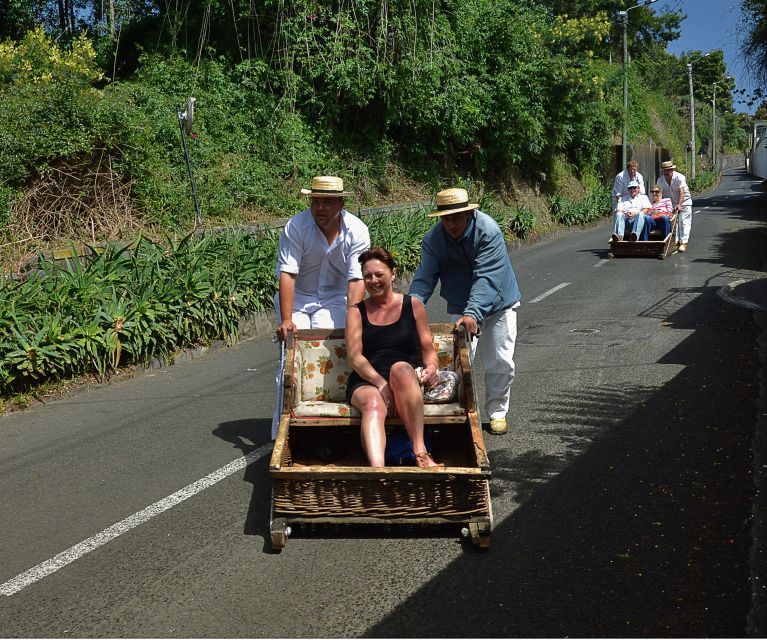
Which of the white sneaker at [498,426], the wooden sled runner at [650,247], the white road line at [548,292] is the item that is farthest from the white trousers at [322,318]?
the wooden sled runner at [650,247]

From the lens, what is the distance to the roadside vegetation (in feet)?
35.0

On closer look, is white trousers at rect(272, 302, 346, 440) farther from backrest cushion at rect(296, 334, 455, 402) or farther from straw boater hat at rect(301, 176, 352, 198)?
straw boater hat at rect(301, 176, 352, 198)

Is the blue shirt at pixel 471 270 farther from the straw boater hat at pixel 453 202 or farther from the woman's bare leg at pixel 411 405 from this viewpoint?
the woman's bare leg at pixel 411 405

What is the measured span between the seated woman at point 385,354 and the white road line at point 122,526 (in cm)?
112

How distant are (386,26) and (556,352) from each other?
13.4m

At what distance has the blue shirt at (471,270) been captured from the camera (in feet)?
21.3

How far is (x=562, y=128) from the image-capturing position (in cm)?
3291

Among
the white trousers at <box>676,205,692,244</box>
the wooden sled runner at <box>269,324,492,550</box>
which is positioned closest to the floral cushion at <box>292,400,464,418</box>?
the wooden sled runner at <box>269,324,492,550</box>

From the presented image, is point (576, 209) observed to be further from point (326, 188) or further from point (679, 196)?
point (326, 188)

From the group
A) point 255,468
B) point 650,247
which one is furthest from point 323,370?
point 650,247

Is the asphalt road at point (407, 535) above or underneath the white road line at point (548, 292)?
underneath

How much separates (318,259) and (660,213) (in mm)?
14486

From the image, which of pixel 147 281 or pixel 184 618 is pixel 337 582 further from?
pixel 147 281

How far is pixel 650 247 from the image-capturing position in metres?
19.3
